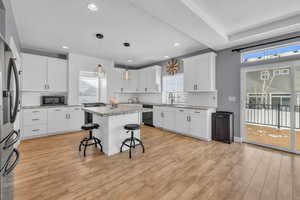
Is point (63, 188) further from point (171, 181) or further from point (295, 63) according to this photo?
point (295, 63)

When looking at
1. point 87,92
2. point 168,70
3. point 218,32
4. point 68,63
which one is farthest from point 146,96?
point 218,32

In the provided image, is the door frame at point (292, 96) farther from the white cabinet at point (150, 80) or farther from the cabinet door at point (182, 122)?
the white cabinet at point (150, 80)

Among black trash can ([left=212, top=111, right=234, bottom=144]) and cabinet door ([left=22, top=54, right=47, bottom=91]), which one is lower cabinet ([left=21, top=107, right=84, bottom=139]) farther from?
black trash can ([left=212, top=111, right=234, bottom=144])

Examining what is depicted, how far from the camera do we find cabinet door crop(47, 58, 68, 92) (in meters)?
4.36

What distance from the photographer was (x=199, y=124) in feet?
12.5

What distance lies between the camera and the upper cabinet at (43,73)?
3.96 meters

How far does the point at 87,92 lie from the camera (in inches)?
200

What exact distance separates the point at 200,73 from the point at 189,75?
0.38 m

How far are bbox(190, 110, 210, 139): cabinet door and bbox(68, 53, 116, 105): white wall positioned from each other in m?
3.50

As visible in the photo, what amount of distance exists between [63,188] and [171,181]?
4.89 ft

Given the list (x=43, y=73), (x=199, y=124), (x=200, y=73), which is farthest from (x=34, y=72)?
(x=199, y=124)

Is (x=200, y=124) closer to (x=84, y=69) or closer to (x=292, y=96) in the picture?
(x=292, y=96)

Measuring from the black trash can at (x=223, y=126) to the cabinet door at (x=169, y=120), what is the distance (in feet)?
4.09

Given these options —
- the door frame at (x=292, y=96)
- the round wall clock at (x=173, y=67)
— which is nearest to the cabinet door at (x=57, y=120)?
the round wall clock at (x=173, y=67)
